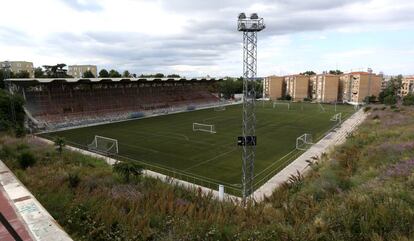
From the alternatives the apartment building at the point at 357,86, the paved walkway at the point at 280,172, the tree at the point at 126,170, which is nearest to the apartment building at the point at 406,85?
the apartment building at the point at 357,86

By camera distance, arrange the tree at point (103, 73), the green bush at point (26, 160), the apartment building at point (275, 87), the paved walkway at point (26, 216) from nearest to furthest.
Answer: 1. the paved walkway at point (26, 216)
2. the green bush at point (26, 160)
3. the tree at point (103, 73)
4. the apartment building at point (275, 87)

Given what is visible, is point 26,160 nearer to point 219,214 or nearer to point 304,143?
point 219,214

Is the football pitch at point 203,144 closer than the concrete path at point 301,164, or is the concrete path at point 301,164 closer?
the concrete path at point 301,164

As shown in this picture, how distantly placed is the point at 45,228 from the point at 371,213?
819cm

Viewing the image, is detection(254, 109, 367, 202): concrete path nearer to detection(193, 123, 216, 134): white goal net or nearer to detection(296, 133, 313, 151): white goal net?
detection(296, 133, 313, 151): white goal net

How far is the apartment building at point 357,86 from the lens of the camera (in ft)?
306

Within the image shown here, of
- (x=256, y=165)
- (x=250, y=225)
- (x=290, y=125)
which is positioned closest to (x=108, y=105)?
(x=290, y=125)

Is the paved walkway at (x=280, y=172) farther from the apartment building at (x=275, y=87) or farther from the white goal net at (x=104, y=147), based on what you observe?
the apartment building at (x=275, y=87)

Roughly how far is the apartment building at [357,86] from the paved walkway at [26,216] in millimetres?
99672

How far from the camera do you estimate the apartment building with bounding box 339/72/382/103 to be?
93.2 metres

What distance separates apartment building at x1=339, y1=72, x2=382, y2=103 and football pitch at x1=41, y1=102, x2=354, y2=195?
50407 mm

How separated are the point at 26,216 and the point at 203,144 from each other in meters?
26.2

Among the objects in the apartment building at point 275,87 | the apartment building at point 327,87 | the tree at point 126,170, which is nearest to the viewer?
the tree at point 126,170

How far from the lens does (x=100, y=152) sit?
29.4m
